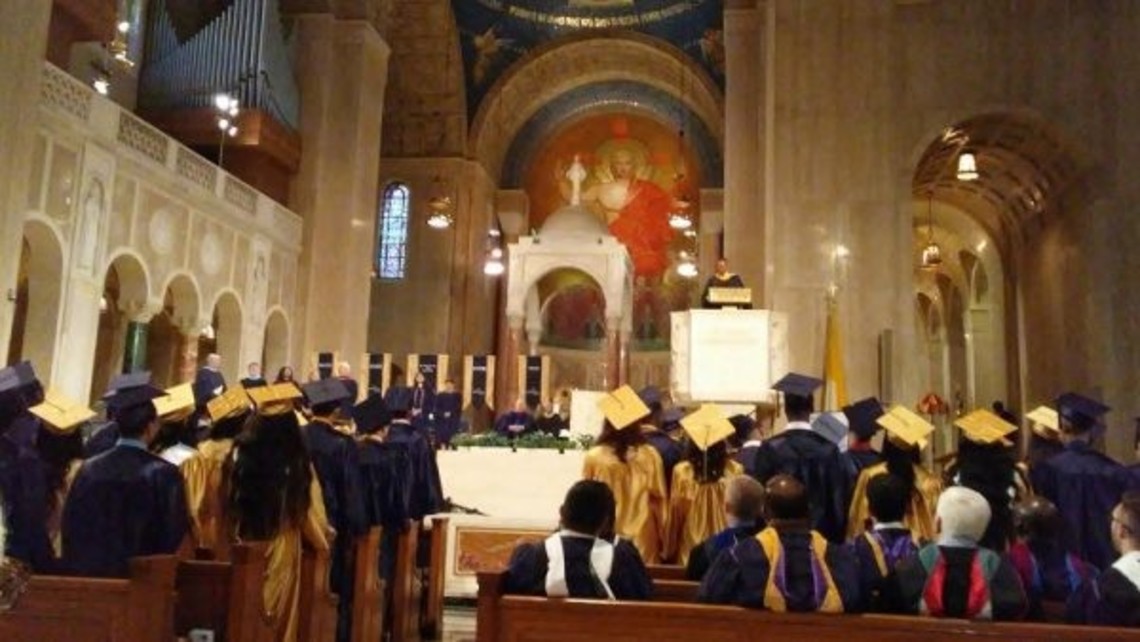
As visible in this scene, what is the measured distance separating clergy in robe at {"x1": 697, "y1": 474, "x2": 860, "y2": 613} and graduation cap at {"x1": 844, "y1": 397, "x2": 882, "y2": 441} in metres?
2.37

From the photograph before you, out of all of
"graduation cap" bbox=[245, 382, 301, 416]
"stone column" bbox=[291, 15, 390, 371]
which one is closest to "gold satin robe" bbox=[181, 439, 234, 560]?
"graduation cap" bbox=[245, 382, 301, 416]

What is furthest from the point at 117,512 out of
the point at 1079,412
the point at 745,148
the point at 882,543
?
the point at 745,148

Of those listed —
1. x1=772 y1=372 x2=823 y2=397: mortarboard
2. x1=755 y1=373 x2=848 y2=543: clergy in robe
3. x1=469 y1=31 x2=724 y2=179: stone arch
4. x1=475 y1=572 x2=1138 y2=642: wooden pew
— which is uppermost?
x1=469 y1=31 x2=724 y2=179: stone arch

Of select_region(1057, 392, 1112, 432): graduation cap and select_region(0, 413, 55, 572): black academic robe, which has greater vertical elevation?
select_region(1057, 392, 1112, 432): graduation cap

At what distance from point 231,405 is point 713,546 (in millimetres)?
3047

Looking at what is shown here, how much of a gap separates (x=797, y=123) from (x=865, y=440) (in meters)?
9.47

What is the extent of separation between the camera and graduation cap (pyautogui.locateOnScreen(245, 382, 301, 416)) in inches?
198

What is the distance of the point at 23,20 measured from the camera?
419 inches

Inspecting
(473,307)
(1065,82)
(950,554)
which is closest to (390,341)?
(473,307)

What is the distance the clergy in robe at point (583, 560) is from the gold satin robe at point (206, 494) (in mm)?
2471

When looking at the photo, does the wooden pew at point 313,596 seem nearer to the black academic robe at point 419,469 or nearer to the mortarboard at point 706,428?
the black academic robe at point 419,469

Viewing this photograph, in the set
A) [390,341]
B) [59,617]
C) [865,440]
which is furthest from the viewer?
[390,341]

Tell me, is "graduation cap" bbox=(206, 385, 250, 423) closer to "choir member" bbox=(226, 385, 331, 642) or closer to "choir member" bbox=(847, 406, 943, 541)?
"choir member" bbox=(226, 385, 331, 642)

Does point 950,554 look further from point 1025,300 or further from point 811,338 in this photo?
point 1025,300
